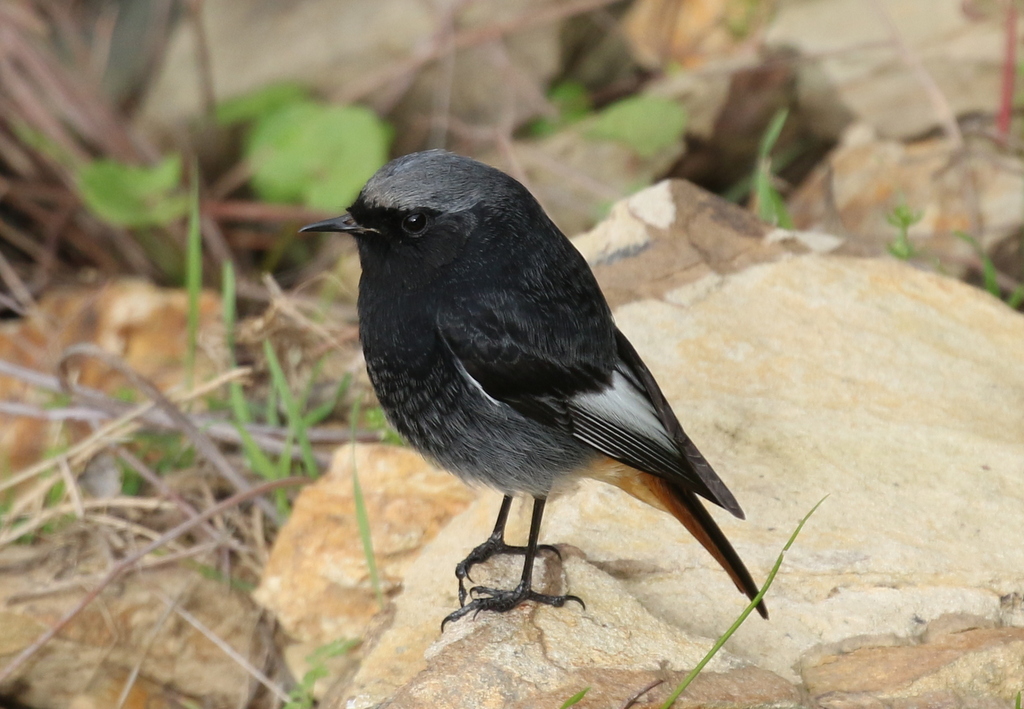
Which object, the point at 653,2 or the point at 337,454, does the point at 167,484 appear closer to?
the point at 337,454

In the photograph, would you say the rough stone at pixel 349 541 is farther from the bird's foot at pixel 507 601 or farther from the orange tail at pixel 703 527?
the orange tail at pixel 703 527

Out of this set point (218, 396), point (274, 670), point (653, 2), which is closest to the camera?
point (274, 670)

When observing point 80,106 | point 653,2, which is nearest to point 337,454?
point 80,106

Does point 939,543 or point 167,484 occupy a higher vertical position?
point 939,543

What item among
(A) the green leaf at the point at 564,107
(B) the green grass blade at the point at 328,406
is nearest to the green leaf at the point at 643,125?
(A) the green leaf at the point at 564,107

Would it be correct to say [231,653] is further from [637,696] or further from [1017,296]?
[1017,296]

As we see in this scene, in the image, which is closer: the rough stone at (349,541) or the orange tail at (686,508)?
the orange tail at (686,508)
